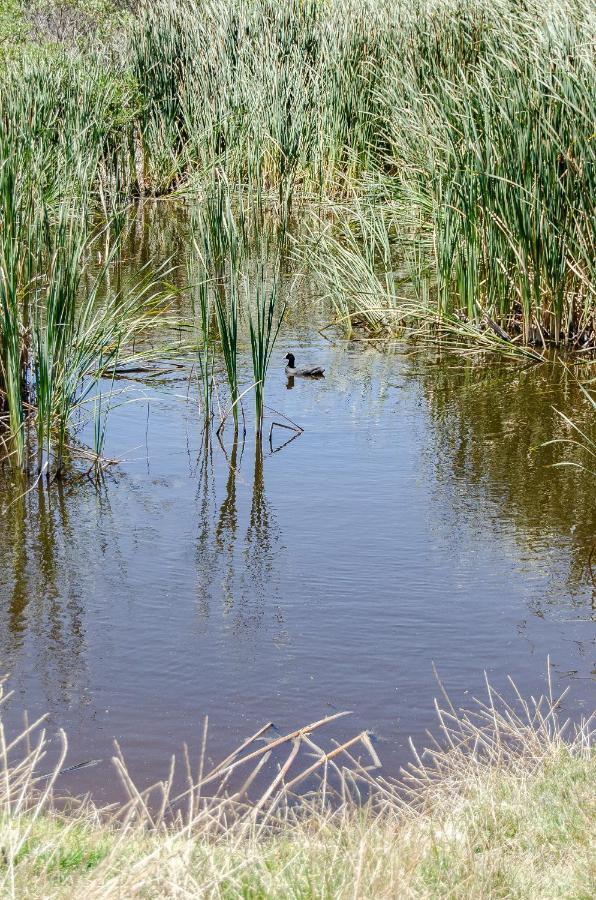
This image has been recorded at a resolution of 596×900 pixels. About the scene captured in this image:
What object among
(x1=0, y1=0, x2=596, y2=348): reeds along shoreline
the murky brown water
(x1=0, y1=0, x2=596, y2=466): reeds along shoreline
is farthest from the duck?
(x1=0, y1=0, x2=596, y2=348): reeds along shoreline

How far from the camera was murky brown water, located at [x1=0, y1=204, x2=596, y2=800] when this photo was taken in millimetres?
2932

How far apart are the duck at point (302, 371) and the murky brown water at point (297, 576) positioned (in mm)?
438

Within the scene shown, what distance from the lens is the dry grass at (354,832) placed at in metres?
1.80

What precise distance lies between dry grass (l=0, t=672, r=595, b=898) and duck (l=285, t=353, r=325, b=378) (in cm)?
342

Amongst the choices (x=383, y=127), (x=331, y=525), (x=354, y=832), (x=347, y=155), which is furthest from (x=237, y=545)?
(x=347, y=155)

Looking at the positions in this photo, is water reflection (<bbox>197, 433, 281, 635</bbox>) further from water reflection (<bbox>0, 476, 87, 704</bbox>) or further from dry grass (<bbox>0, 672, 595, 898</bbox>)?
dry grass (<bbox>0, 672, 595, 898</bbox>)

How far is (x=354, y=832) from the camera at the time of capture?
211 cm

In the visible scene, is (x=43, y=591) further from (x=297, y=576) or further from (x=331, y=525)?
(x=331, y=525)

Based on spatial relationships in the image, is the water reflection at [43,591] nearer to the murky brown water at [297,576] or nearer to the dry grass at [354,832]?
the murky brown water at [297,576]

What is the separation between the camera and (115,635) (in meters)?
3.29

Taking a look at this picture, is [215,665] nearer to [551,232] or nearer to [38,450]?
[38,450]

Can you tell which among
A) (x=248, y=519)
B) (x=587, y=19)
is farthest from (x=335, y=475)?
(x=587, y=19)

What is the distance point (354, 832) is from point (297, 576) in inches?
64.3

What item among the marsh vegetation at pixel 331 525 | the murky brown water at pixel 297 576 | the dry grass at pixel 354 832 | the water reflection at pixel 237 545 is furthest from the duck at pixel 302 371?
the dry grass at pixel 354 832
